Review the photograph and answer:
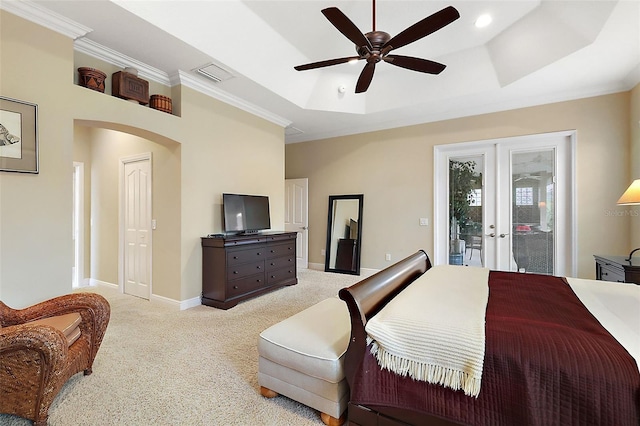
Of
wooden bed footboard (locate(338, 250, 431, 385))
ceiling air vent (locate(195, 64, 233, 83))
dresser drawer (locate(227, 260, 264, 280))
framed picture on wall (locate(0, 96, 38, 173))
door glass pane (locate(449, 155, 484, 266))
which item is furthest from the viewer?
door glass pane (locate(449, 155, 484, 266))

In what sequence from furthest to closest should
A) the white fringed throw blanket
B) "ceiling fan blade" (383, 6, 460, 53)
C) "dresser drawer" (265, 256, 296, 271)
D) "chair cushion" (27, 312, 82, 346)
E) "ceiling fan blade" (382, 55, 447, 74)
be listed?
1. "dresser drawer" (265, 256, 296, 271)
2. "ceiling fan blade" (382, 55, 447, 74)
3. "ceiling fan blade" (383, 6, 460, 53)
4. "chair cushion" (27, 312, 82, 346)
5. the white fringed throw blanket

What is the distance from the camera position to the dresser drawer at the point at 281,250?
14.6ft

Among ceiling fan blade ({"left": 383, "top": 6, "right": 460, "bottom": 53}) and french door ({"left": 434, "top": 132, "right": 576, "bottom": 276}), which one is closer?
ceiling fan blade ({"left": 383, "top": 6, "right": 460, "bottom": 53})

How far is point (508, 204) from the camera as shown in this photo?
4.61 metres

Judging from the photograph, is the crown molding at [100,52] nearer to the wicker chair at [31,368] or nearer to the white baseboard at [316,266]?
the wicker chair at [31,368]

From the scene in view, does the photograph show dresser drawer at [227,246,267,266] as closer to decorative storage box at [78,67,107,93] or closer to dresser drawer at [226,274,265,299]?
dresser drawer at [226,274,265,299]

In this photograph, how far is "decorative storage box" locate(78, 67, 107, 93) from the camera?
2.89 meters

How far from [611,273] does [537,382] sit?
9.51ft

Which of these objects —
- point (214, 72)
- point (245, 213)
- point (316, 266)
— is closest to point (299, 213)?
point (316, 266)

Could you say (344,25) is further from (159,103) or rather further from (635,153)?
(635,153)

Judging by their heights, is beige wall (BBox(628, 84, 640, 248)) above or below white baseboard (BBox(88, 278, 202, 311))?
above

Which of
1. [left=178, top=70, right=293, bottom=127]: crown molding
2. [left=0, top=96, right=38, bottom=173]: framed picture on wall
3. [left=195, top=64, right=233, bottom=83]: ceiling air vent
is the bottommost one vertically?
[left=0, top=96, right=38, bottom=173]: framed picture on wall

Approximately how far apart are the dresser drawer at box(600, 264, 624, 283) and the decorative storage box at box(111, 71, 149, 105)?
212 inches

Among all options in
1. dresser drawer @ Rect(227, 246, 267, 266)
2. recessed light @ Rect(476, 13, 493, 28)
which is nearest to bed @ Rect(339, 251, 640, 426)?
dresser drawer @ Rect(227, 246, 267, 266)
